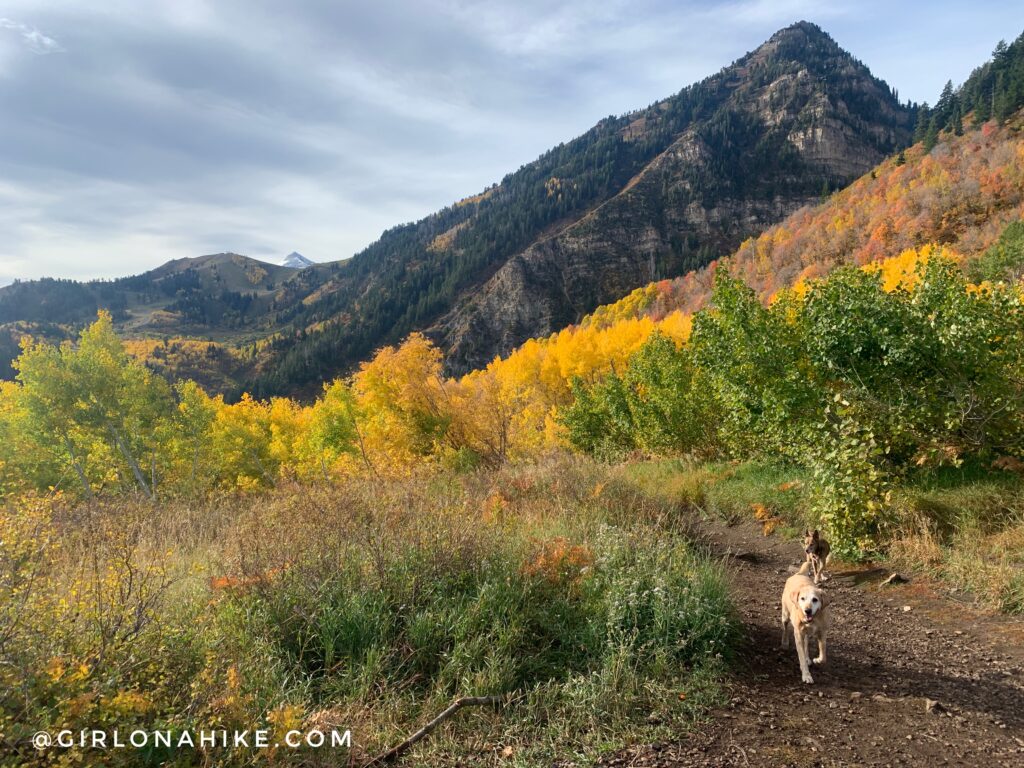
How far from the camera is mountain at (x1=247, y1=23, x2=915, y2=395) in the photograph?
456 ft

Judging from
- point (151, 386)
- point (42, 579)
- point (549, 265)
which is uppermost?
point (549, 265)

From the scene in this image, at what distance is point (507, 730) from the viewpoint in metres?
3.23

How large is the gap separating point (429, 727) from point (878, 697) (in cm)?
344

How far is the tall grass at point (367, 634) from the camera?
2.79m

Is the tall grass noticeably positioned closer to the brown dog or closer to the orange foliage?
the orange foliage

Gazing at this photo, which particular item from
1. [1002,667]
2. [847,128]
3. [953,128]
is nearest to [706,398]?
[1002,667]

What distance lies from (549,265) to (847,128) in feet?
407

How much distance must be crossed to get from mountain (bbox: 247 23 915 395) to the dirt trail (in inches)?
4960

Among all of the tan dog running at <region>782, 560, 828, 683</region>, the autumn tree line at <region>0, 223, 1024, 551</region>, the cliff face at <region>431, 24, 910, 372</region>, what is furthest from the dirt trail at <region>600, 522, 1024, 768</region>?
the cliff face at <region>431, 24, 910, 372</region>

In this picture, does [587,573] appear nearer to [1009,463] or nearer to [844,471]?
[844,471]

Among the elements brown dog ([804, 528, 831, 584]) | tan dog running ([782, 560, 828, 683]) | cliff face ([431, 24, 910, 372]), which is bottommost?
brown dog ([804, 528, 831, 584])

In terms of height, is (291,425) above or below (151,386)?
below

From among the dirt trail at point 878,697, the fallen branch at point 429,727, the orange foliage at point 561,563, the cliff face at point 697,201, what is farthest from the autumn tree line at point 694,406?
the cliff face at point 697,201

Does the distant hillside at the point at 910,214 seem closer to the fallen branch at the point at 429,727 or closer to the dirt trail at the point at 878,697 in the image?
the dirt trail at the point at 878,697
